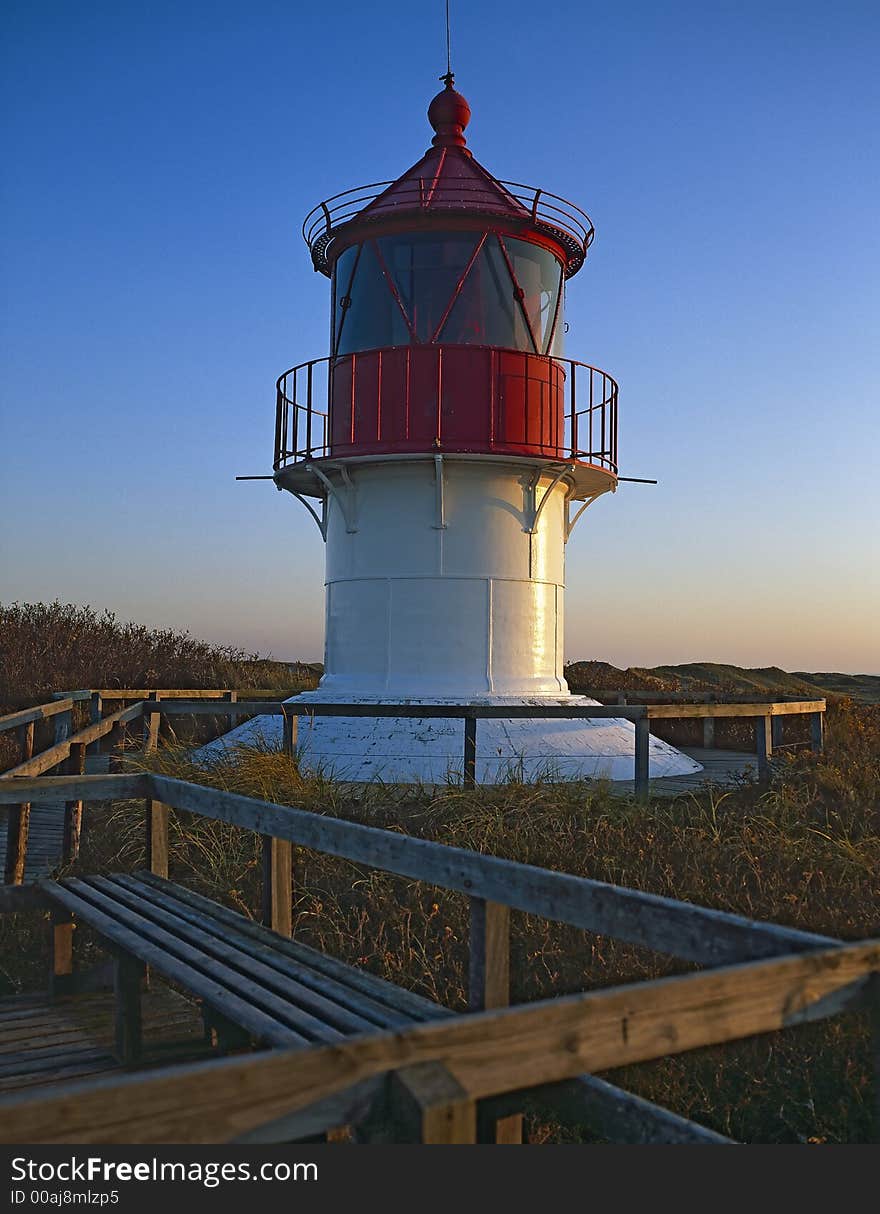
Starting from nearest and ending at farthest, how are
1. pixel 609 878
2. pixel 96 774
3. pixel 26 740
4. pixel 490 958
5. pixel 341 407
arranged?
pixel 490 958
pixel 609 878
pixel 96 774
pixel 26 740
pixel 341 407

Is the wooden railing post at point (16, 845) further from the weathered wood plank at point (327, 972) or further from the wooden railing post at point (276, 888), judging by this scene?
the wooden railing post at point (276, 888)

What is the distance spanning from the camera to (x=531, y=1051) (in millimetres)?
2551

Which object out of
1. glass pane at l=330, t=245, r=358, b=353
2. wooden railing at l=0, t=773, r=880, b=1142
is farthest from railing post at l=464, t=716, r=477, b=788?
wooden railing at l=0, t=773, r=880, b=1142

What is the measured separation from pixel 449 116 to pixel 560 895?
14.6m

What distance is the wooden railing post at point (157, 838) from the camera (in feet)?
21.9

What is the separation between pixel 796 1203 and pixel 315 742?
11.5 meters

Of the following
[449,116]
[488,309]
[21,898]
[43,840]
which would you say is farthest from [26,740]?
[449,116]

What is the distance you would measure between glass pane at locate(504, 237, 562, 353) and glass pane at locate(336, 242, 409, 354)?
169 centimetres

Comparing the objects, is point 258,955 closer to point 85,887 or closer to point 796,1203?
point 85,887

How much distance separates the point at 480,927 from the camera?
4293 mm

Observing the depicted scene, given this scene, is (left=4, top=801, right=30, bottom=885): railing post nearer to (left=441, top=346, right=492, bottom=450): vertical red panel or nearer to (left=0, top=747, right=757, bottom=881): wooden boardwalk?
(left=0, top=747, right=757, bottom=881): wooden boardwalk

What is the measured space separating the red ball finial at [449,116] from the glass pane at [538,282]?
92.1 inches

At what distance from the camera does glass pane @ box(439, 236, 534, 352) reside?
14.2 meters

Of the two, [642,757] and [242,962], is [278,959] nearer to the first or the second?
[242,962]
